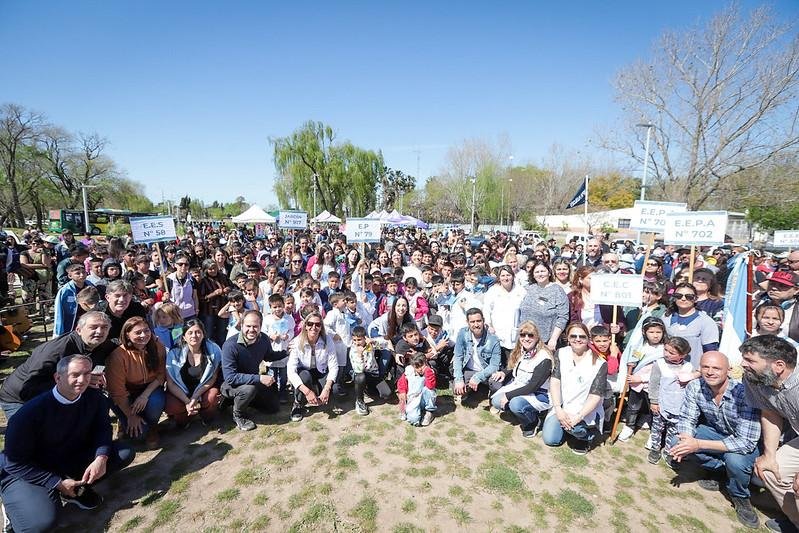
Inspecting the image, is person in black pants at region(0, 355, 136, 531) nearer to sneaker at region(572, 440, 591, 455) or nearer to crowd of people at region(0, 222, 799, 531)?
crowd of people at region(0, 222, 799, 531)

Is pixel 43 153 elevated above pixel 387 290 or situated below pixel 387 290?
above

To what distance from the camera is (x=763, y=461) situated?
3180 mm

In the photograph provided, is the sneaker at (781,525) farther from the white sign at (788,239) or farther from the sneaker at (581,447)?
the white sign at (788,239)

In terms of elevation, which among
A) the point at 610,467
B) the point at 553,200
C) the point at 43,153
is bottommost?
the point at 610,467

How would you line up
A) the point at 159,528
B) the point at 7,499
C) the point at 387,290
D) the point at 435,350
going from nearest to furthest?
the point at 7,499
the point at 159,528
the point at 435,350
the point at 387,290

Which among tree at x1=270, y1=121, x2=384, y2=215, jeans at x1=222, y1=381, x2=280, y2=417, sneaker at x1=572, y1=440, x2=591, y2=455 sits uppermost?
tree at x1=270, y1=121, x2=384, y2=215

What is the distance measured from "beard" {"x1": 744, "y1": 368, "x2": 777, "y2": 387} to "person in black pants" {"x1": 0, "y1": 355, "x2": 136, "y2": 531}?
221 inches

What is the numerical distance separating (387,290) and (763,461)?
4.99m

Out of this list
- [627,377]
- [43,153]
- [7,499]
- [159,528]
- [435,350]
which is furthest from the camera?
[43,153]

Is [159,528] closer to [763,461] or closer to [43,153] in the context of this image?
[763,461]

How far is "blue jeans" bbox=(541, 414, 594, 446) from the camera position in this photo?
4.22 m

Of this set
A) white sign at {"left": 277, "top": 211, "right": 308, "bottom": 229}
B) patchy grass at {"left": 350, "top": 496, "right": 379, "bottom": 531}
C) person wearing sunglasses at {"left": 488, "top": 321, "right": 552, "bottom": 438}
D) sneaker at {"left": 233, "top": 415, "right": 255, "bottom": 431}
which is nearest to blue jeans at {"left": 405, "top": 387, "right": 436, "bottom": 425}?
person wearing sunglasses at {"left": 488, "top": 321, "right": 552, "bottom": 438}

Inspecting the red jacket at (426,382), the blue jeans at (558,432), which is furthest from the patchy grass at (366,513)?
the blue jeans at (558,432)

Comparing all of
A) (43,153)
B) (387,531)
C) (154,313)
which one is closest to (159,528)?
(387,531)
